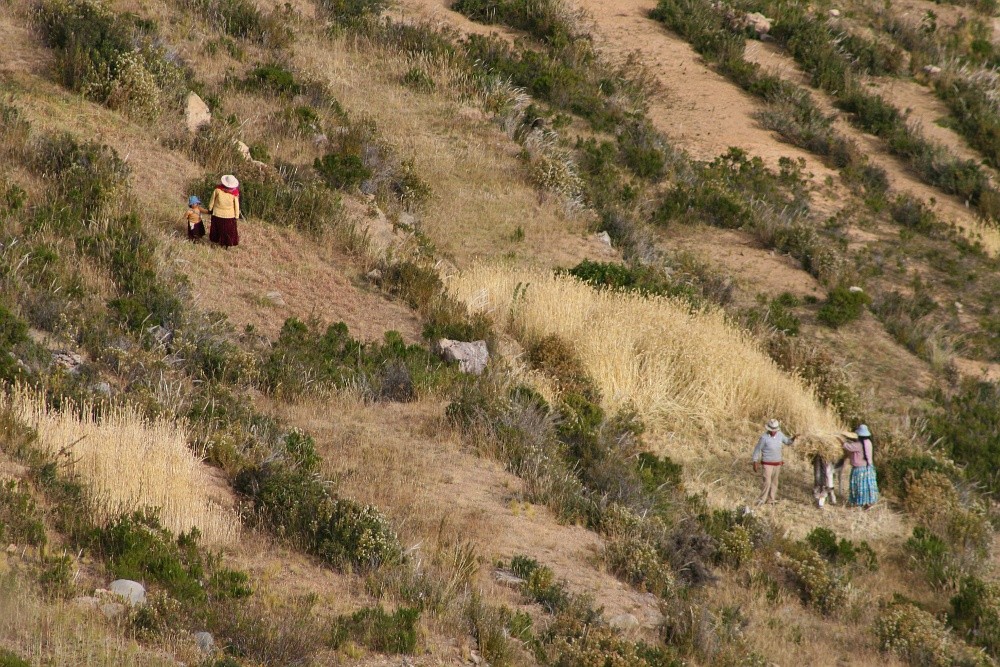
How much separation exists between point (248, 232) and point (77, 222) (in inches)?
95.0

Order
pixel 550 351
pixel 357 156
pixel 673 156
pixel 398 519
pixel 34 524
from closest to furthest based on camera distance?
pixel 34 524
pixel 398 519
pixel 550 351
pixel 357 156
pixel 673 156

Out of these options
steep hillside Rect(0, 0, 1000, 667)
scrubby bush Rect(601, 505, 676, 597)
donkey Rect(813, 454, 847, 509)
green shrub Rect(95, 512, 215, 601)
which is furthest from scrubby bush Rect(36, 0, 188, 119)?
donkey Rect(813, 454, 847, 509)

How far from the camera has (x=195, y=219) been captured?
1366cm

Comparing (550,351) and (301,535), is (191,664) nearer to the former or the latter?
(301,535)

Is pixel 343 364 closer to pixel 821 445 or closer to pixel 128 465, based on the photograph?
pixel 128 465

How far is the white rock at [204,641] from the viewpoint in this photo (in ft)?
22.3

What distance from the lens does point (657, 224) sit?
771 inches

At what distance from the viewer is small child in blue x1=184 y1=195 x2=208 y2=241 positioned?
1360 cm

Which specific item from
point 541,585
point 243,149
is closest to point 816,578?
point 541,585

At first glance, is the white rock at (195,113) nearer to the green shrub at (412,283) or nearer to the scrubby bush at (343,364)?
the green shrub at (412,283)

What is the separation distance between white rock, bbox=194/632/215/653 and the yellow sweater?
24.9 ft

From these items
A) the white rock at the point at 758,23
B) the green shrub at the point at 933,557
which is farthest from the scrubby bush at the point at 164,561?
the white rock at the point at 758,23

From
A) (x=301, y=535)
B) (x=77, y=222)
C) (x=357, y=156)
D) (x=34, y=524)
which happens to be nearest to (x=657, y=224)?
(x=357, y=156)

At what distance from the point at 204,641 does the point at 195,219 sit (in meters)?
7.76
